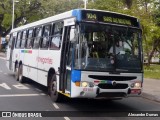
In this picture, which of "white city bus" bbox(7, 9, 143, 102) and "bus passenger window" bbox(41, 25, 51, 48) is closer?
"white city bus" bbox(7, 9, 143, 102)

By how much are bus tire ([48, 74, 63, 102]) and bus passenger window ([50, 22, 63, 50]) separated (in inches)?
41.2

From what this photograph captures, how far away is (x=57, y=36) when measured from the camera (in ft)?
39.0

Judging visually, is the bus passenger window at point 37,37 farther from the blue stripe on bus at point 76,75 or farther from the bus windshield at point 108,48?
the blue stripe on bus at point 76,75

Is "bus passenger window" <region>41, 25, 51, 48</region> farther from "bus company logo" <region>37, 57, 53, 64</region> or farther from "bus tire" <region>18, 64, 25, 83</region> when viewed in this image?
"bus tire" <region>18, 64, 25, 83</region>

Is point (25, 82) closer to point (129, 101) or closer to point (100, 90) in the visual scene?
point (129, 101)

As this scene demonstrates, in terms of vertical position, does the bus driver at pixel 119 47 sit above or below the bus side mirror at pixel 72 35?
below

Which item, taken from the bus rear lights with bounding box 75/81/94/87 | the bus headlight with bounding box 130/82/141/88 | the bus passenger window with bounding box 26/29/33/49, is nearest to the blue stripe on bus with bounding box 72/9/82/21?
the bus rear lights with bounding box 75/81/94/87

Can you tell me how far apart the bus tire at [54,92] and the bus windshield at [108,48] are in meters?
2.10

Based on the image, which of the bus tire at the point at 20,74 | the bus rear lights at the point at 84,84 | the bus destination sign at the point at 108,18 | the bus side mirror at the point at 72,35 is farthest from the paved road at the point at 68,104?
the bus tire at the point at 20,74

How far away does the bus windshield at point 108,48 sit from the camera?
9773mm

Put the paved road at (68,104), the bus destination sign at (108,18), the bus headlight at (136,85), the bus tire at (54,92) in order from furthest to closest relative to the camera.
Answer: the bus tire at (54,92)
the bus headlight at (136,85)
the paved road at (68,104)
the bus destination sign at (108,18)

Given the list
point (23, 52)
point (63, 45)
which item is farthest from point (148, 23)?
point (63, 45)

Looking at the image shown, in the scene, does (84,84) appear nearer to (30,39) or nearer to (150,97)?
(150,97)

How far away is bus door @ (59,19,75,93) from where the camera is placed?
1039cm
